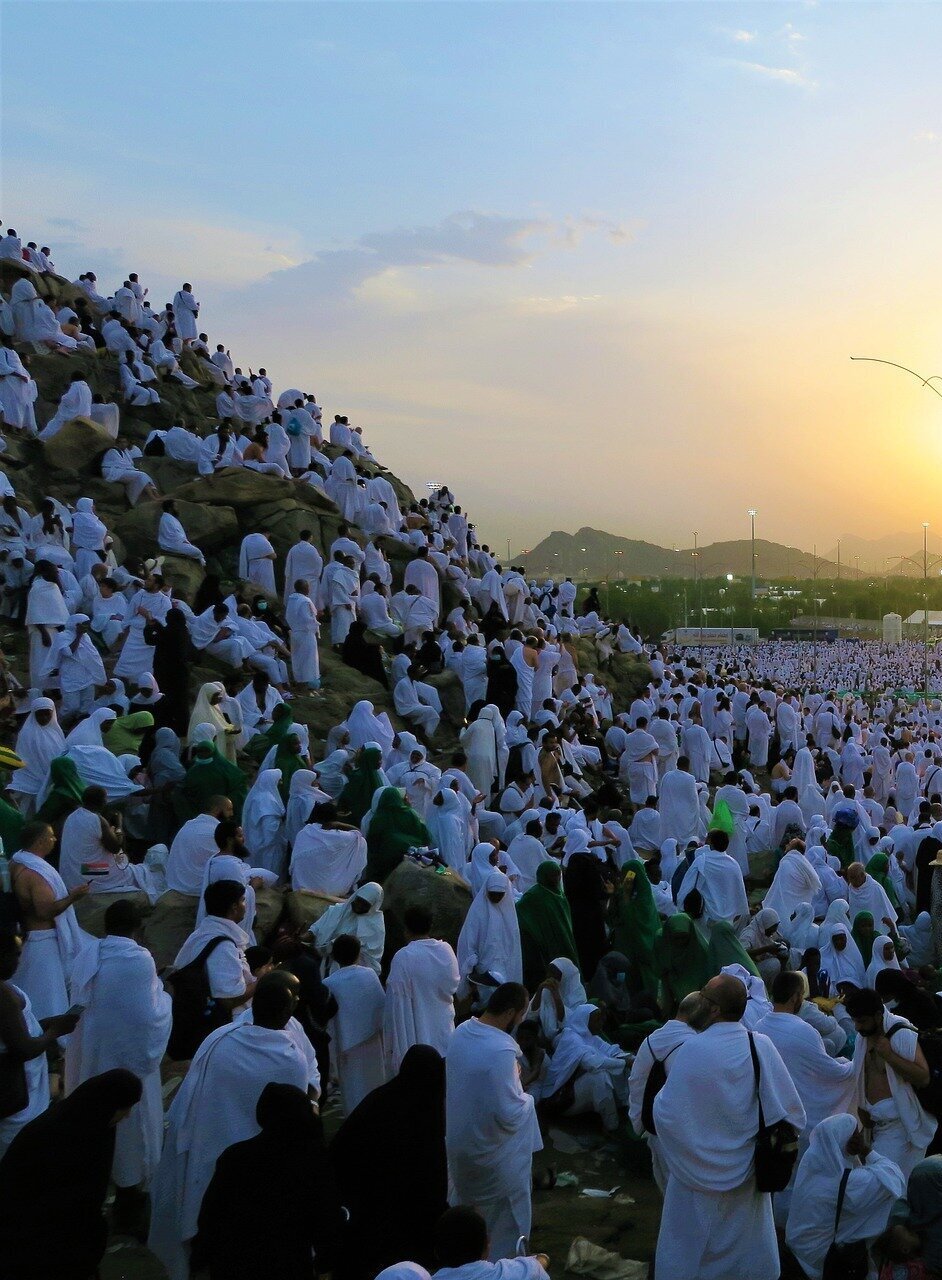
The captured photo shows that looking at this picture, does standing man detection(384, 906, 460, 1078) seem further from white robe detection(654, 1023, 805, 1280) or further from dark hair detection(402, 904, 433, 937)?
white robe detection(654, 1023, 805, 1280)

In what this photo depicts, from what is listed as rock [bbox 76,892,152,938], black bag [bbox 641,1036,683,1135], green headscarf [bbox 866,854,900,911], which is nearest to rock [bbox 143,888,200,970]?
rock [bbox 76,892,152,938]

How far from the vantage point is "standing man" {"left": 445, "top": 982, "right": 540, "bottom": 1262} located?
428 centimetres

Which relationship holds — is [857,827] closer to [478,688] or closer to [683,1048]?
[478,688]

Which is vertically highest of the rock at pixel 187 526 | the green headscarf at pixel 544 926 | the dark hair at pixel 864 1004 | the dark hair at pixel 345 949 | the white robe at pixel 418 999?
the rock at pixel 187 526

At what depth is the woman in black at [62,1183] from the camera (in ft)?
10.9

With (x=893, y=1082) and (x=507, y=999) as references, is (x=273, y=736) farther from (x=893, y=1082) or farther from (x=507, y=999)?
(x=893, y=1082)

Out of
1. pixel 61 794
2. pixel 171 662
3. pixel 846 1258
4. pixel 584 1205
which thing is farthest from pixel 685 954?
pixel 171 662

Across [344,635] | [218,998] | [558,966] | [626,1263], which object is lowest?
[626,1263]

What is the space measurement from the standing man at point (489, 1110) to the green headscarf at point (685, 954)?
2.71 m

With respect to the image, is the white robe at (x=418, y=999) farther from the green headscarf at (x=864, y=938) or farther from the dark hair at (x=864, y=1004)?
the green headscarf at (x=864, y=938)

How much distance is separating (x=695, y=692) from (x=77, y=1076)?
49.7 ft

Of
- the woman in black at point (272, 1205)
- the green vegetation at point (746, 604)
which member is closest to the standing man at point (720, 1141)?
the woman in black at point (272, 1205)

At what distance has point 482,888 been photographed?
718 centimetres

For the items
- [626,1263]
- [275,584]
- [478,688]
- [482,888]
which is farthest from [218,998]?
[275,584]
